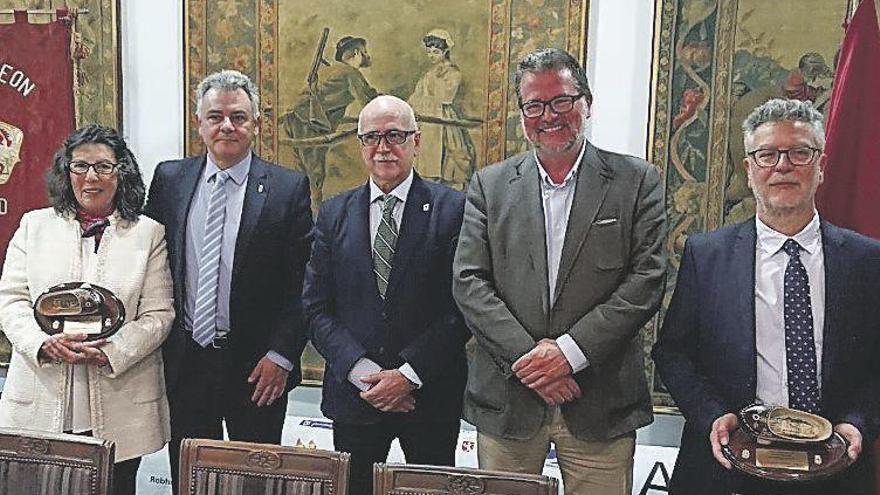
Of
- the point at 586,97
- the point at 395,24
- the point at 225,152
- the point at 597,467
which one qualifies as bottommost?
the point at 597,467

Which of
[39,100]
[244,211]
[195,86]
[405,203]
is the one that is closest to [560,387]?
[405,203]

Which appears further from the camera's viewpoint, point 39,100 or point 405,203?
point 39,100

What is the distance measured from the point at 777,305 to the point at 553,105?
2.48 ft

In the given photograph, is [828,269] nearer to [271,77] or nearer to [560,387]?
[560,387]

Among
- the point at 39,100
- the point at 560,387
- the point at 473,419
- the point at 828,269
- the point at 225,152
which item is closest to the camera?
the point at 828,269

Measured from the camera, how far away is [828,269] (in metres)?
2.21

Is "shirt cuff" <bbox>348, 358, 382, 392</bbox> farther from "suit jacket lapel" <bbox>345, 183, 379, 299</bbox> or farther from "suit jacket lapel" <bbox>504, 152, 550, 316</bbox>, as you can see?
"suit jacket lapel" <bbox>504, 152, 550, 316</bbox>

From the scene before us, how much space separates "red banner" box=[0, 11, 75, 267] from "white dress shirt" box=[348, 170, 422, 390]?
2059 millimetres

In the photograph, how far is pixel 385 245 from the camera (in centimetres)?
263

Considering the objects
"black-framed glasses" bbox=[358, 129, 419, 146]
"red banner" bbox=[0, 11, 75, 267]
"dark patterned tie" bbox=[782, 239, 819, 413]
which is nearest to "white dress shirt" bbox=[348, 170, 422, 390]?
"black-framed glasses" bbox=[358, 129, 419, 146]

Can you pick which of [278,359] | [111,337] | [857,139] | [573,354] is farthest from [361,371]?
[857,139]

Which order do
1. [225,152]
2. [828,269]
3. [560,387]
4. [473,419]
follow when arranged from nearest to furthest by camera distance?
[828,269]
[560,387]
[473,419]
[225,152]

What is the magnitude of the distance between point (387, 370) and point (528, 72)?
0.92 m

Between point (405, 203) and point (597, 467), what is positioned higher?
point (405, 203)
